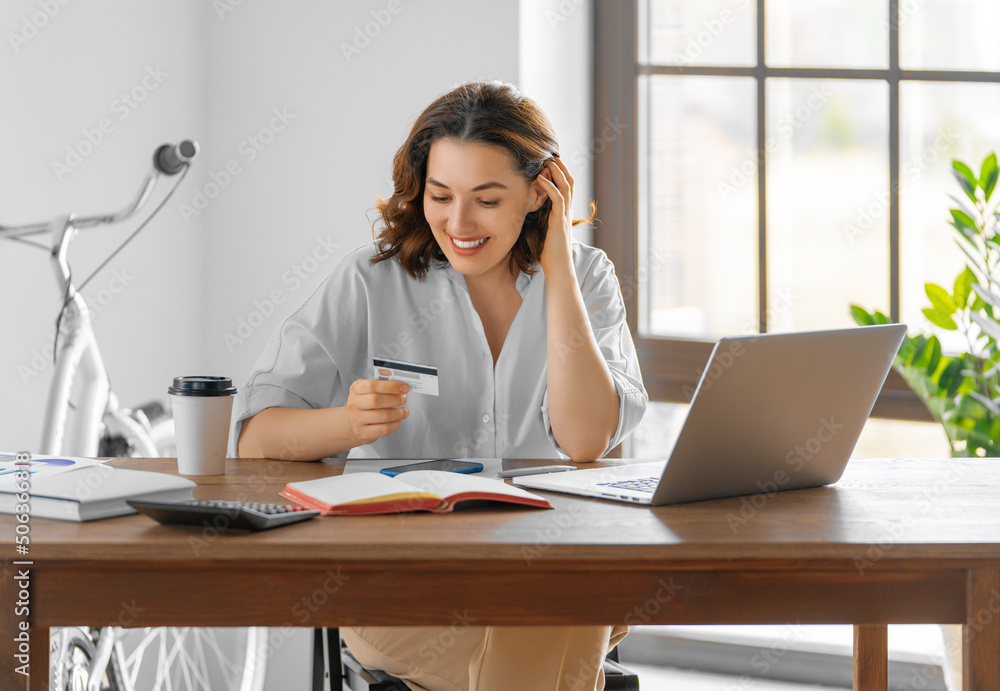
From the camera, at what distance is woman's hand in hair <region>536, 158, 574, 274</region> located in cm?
160

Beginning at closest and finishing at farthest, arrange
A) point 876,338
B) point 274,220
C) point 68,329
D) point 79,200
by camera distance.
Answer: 1. point 876,338
2. point 68,329
3. point 79,200
4. point 274,220

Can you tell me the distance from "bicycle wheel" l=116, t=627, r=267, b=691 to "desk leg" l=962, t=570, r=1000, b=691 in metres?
1.61

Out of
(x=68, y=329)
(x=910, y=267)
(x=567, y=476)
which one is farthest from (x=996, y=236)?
(x=68, y=329)

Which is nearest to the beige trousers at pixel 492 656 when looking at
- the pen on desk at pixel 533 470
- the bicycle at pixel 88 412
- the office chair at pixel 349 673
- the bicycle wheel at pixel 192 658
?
the office chair at pixel 349 673

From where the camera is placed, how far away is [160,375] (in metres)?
2.45

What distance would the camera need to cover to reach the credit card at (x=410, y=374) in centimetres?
131

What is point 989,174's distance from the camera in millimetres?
2123

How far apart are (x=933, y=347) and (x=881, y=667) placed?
95cm

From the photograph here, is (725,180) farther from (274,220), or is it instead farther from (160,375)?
(160,375)

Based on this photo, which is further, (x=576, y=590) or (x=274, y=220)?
(x=274, y=220)

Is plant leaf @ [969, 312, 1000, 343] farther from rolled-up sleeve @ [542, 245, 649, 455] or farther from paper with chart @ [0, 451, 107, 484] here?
paper with chart @ [0, 451, 107, 484]

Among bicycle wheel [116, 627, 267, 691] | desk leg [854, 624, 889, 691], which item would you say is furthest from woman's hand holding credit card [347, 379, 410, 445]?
bicycle wheel [116, 627, 267, 691]

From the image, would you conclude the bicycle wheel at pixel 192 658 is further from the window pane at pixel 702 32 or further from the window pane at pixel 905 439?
the window pane at pixel 702 32

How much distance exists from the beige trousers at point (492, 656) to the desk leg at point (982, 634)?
1.61 ft
